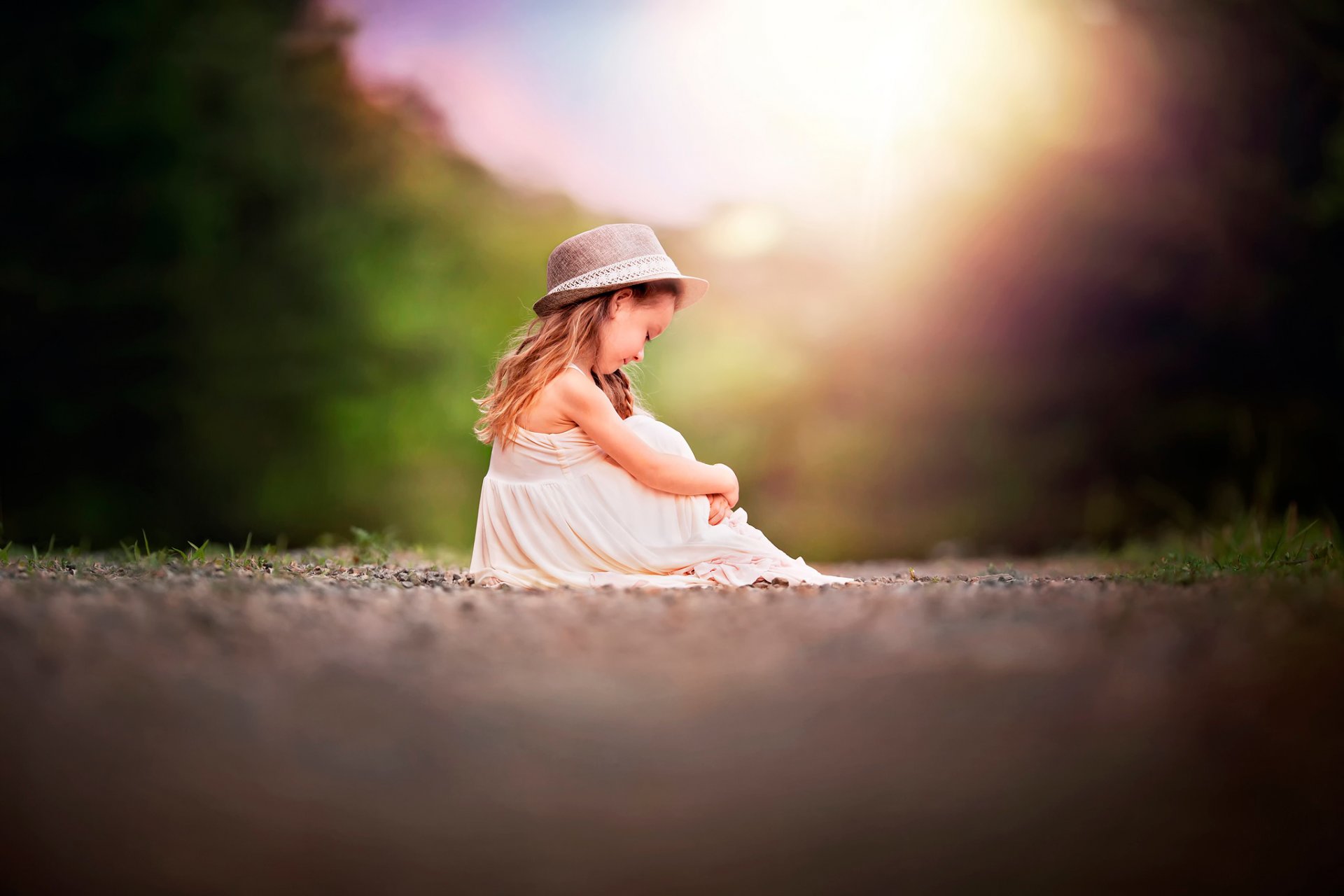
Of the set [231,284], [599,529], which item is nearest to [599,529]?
[599,529]

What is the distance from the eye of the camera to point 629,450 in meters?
2.29

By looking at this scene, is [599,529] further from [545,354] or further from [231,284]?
[231,284]

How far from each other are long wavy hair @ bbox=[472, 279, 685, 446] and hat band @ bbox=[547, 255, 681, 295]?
2.0 inches

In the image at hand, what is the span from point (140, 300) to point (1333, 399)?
690cm

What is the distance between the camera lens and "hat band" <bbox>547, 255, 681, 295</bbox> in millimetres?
2377

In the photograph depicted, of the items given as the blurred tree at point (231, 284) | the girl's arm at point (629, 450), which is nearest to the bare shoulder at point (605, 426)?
the girl's arm at point (629, 450)

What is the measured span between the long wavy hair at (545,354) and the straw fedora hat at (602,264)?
34 millimetres

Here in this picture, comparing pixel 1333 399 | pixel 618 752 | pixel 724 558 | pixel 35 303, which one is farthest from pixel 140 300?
pixel 1333 399

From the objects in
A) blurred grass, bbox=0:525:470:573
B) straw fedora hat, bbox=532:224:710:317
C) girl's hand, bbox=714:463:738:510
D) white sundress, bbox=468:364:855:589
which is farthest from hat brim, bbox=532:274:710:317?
blurred grass, bbox=0:525:470:573

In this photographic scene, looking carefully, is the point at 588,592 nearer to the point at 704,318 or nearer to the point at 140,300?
the point at 704,318

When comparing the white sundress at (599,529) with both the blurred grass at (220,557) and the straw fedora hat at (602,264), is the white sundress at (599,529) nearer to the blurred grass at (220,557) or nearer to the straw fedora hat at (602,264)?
the straw fedora hat at (602,264)

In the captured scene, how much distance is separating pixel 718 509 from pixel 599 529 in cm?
29

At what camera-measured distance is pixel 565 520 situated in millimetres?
2322

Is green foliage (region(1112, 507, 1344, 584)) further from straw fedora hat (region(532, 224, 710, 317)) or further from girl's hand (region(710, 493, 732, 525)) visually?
straw fedora hat (region(532, 224, 710, 317))
